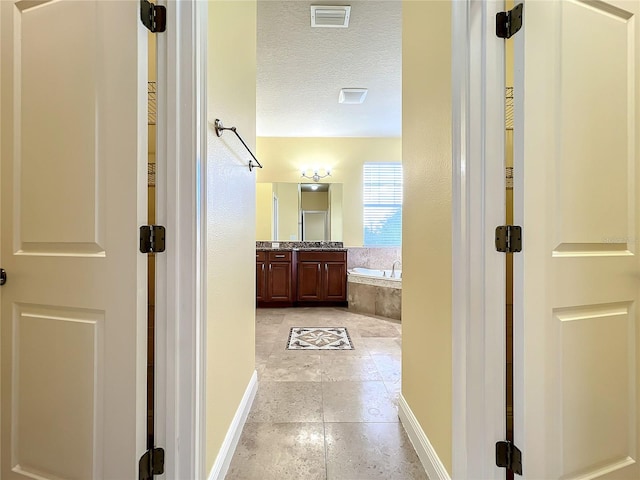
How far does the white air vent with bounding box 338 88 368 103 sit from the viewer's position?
3.35 metres

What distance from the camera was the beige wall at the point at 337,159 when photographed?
504 centimetres

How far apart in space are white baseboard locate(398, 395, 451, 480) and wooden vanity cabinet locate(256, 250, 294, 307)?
2.96m

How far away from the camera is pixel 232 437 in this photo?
1365 millimetres

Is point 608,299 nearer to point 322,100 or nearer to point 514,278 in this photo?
point 514,278

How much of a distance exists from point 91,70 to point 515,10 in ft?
4.55

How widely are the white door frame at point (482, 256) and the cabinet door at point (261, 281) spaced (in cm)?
369

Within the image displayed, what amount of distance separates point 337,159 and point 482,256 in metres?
4.36

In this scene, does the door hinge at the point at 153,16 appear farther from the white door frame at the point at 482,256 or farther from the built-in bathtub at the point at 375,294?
the built-in bathtub at the point at 375,294

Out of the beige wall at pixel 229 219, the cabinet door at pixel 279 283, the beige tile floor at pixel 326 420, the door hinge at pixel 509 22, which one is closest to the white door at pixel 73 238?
the beige wall at pixel 229 219

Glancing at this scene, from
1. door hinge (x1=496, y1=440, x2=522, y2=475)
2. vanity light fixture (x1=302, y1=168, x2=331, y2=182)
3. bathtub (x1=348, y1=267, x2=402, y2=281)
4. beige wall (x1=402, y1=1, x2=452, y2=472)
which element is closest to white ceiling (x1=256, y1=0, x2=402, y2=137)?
vanity light fixture (x1=302, y1=168, x2=331, y2=182)

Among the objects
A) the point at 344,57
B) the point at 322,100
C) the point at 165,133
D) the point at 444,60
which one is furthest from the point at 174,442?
the point at 322,100

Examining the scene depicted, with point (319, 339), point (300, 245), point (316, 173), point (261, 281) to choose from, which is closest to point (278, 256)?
point (261, 281)

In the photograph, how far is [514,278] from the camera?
3.15 ft

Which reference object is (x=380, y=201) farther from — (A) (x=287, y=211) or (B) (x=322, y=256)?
(A) (x=287, y=211)
